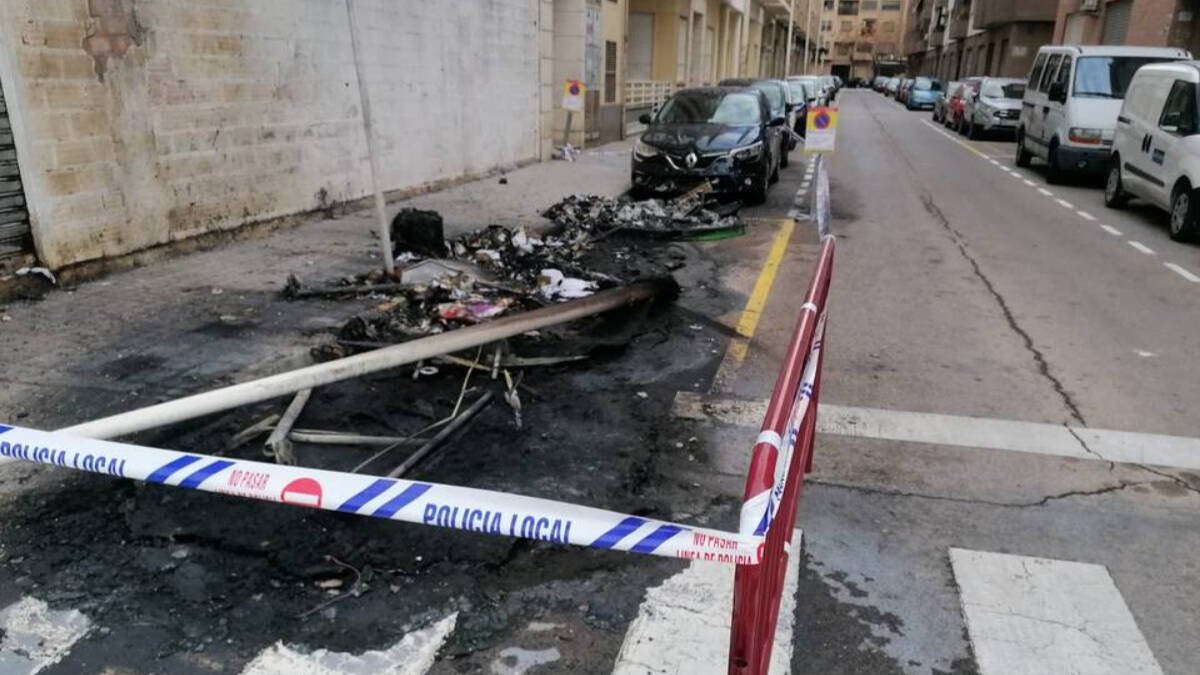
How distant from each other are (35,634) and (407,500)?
193 cm

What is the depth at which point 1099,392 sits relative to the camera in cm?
598

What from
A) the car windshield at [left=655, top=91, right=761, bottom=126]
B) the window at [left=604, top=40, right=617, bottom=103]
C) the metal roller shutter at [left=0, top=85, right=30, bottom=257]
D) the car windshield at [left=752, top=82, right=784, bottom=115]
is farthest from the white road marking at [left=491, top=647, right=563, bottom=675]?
the window at [left=604, top=40, right=617, bottom=103]

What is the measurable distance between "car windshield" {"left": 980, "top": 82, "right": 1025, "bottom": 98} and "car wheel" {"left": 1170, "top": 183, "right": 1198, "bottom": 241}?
18.6 meters

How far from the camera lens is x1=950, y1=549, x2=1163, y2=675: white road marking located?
3111 mm

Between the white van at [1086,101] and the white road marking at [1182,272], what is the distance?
6.83 metres

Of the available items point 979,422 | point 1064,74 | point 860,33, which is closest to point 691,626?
point 979,422

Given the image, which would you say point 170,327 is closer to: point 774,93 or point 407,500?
point 407,500

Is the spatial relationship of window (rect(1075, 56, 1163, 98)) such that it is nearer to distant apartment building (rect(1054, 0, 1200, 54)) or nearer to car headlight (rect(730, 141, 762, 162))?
car headlight (rect(730, 141, 762, 162))

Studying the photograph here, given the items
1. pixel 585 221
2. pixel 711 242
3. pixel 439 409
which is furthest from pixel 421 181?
pixel 439 409

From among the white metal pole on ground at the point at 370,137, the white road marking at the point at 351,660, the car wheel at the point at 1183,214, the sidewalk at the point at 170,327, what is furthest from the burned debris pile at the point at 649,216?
the white road marking at the point at 351,660

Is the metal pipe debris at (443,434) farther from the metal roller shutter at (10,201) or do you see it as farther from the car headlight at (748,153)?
the car headlight at (748,153)

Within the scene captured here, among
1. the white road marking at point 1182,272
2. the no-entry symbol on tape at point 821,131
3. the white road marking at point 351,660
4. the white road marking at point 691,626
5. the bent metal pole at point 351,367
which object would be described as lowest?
the white road marking at point 1182,272

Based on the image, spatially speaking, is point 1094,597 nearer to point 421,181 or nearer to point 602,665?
point 602,665

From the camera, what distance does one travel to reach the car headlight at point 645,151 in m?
13.5
